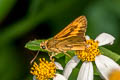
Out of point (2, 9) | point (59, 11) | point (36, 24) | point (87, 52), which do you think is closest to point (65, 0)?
point (59, 11)

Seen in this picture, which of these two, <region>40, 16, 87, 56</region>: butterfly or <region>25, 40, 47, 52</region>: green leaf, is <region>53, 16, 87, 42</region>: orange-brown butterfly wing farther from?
<region>25, 40, 47, 52</region>: green leaf

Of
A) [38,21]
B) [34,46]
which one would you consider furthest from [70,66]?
[38,21]

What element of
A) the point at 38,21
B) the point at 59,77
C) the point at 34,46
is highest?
the point at 38,21

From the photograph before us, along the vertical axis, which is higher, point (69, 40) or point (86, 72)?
point (69, 40)

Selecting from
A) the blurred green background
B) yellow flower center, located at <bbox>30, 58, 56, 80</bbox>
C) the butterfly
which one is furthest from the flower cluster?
the blurred green background

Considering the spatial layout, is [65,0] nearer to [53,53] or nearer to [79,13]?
[79,13]

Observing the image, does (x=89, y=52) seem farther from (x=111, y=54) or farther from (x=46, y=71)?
(x=46, y=71)

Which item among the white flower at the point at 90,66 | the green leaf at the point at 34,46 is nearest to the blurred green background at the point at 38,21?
the green leaf at the point at 34,46
